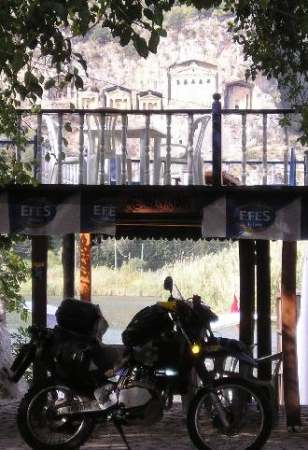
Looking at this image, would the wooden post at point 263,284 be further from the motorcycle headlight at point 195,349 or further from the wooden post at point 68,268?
the motorcycle headlight at point 195,349

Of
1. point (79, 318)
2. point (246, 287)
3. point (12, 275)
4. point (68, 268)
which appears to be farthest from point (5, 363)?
point (79, 318)

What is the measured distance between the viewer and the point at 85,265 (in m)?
12.1

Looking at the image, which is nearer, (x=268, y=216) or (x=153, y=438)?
(x=153, y=438)

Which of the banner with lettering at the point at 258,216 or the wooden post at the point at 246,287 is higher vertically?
the banner with lettering at the point at 258,216

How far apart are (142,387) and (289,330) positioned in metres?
2.46

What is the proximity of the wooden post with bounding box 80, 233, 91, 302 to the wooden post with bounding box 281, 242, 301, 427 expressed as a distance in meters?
3.55

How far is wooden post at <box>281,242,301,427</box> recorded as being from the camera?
870 cm

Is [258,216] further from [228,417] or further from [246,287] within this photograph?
[246,287]

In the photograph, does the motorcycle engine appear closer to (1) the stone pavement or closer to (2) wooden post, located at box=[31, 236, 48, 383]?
(1) the stone pavement

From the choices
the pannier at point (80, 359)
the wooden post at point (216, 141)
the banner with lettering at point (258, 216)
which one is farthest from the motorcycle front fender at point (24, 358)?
the wooden post at point (216, 141)

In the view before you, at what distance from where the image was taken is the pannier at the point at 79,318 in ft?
22.5

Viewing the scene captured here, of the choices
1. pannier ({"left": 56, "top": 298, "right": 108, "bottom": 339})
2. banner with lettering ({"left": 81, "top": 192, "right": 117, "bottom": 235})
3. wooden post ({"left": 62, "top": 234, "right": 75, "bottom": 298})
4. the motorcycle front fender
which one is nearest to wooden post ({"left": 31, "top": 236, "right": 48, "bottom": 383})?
banner with lettering ({"left": 81, "top": 192, "right": 117, "bottom": 235})

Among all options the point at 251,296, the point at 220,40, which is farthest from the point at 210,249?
the point at 251,296

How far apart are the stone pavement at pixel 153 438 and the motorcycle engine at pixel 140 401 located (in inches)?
35.6
